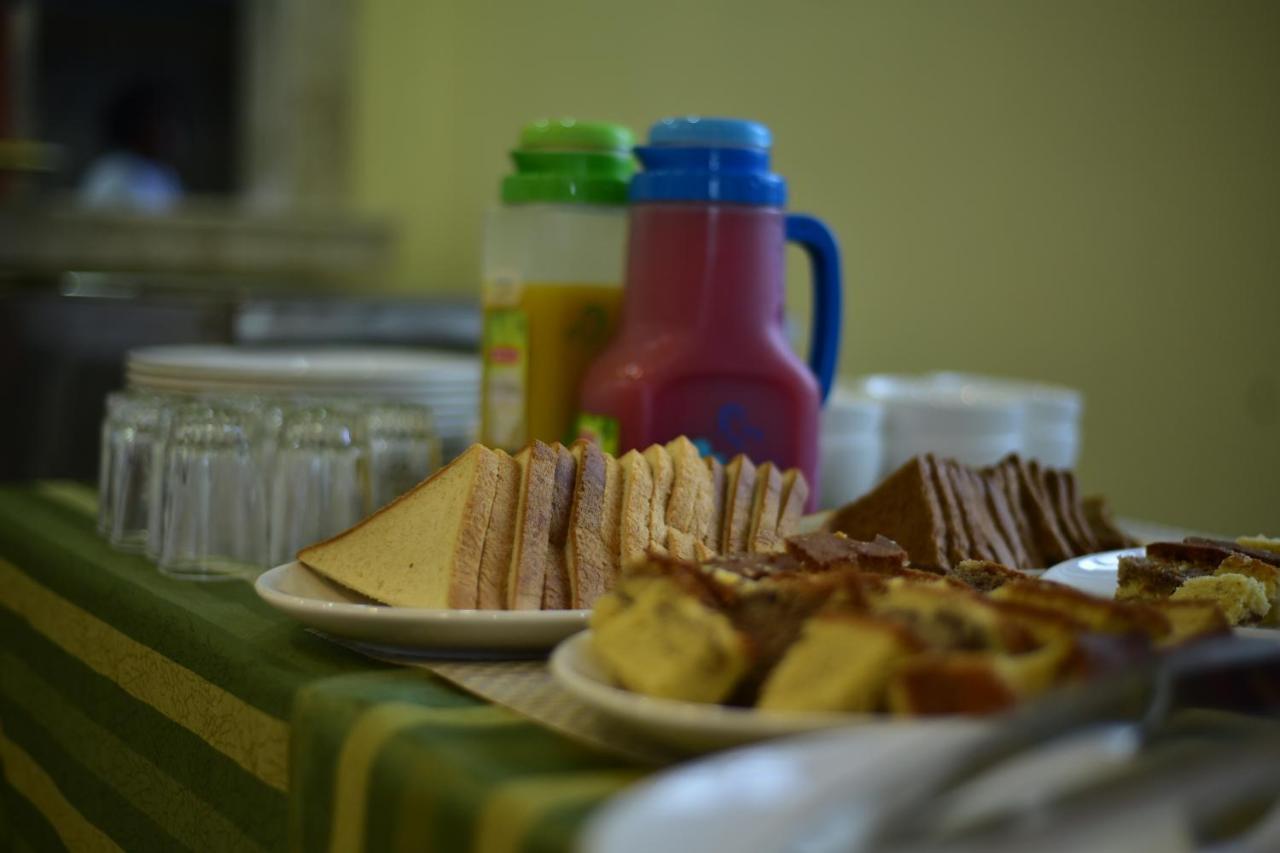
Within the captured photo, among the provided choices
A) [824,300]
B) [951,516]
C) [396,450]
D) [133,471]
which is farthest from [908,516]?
[133,471]

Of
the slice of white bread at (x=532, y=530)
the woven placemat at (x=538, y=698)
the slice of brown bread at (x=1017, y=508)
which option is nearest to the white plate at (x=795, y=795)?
the woven placemat at (x=538, y=698)

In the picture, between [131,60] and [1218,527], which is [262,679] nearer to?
[1218,527]

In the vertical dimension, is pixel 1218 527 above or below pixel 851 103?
below

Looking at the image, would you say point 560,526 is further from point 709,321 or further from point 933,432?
point 933,432

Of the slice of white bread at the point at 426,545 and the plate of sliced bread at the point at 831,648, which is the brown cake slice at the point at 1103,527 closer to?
the plate of sliced bread at the point at 831,648

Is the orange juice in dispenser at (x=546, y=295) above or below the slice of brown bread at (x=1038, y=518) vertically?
above

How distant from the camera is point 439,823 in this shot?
0.65 metres

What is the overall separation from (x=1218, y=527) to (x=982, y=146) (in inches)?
39.0

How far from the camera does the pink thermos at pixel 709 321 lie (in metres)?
1.23

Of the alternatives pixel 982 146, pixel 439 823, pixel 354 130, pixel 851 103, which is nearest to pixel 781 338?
pixel 439 823

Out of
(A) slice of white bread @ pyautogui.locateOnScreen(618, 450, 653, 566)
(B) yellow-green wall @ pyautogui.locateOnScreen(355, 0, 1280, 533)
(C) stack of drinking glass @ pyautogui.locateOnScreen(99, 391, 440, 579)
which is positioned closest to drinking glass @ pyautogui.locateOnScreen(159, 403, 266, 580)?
(C) stack of drinking glass @ pyautogui.locateOnScreen(99, 391, 440, 579)

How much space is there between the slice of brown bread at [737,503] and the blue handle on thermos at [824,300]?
33 cm

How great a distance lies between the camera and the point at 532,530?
3.00 ft

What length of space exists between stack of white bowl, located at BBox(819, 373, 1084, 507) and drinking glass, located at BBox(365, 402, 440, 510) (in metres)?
0.42
